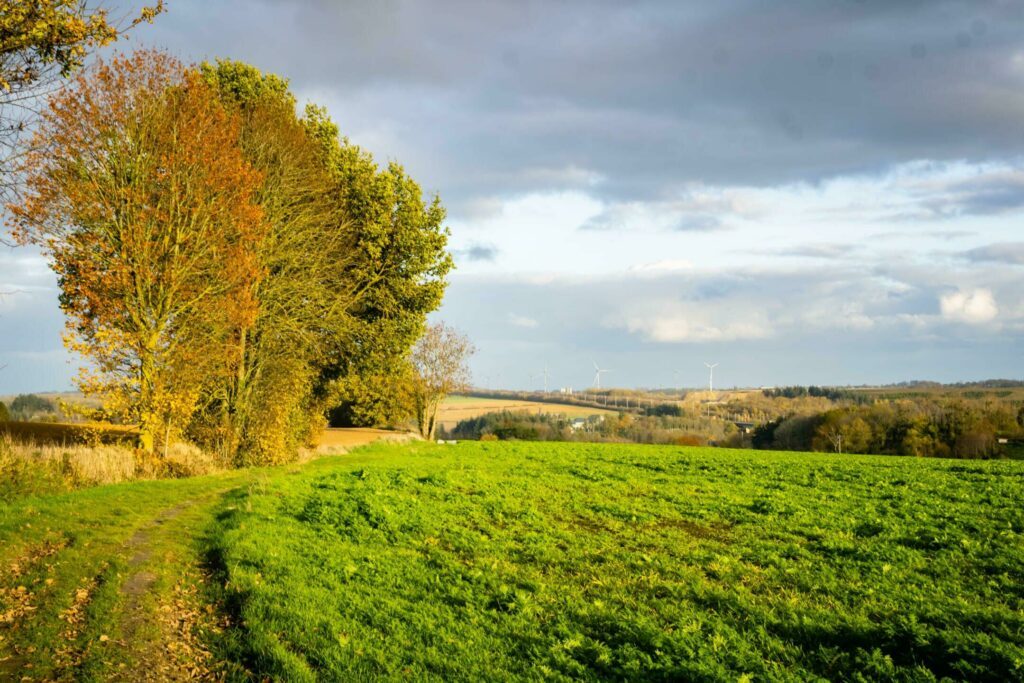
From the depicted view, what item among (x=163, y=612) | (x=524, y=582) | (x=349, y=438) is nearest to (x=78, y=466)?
(x=163, y=612)

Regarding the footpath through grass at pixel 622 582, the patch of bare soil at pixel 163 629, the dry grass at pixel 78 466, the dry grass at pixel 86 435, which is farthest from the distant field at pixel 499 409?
the patch of bare soil at pixel 163 629

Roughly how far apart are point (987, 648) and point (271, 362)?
32989 mm

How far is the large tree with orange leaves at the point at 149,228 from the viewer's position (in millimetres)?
24938

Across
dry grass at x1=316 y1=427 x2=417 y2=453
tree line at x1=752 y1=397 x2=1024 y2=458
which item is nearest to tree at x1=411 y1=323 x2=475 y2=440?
dry grass at x1=316 y1=427 x2=417 y2=453

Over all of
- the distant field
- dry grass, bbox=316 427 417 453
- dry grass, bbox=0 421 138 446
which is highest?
dry grass, bbox=0 421 138 446

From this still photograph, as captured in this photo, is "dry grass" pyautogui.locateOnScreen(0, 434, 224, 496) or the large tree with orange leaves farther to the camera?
the large tree with orange leaves

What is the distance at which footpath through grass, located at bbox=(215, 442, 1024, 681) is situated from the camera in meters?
8.27

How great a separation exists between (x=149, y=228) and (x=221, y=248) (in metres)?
3.17

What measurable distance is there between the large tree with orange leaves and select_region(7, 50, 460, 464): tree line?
0.07 meters

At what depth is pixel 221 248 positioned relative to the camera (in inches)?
1160

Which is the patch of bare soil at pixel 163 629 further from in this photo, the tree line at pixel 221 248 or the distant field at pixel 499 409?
the distant field at pixel 499 409

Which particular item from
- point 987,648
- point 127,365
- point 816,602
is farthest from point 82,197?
point 987,648

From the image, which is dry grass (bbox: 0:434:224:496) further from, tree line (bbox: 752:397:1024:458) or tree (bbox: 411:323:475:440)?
tree line (bbox: 752:397:1024:458)

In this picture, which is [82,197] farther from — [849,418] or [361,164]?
[849,418]
